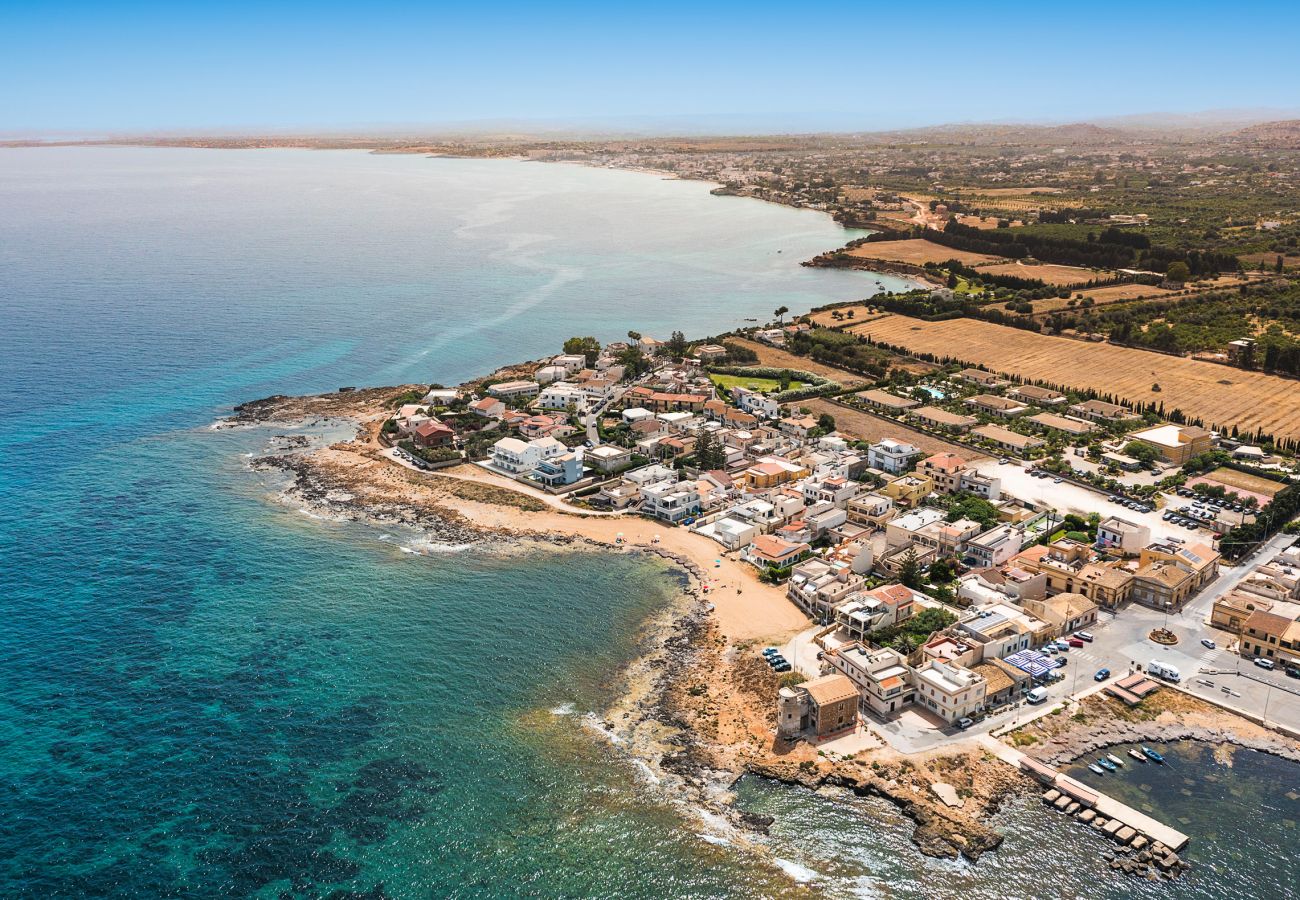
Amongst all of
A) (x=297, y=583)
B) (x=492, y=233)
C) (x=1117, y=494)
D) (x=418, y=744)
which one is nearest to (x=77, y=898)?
(x=418, y=744)

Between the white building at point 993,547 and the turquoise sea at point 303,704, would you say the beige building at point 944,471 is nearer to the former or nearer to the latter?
the white building at point 993,547

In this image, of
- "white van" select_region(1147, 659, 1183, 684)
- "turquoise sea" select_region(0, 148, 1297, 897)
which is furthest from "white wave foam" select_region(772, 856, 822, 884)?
"white van" select_region(1147, 659, 1183, 684)

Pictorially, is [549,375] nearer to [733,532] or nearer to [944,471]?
[733,532]

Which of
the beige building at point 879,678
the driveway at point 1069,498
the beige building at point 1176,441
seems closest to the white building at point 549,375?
the driveway at point 1069,498

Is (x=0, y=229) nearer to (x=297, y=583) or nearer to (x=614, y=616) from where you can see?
(x=297, y=583)

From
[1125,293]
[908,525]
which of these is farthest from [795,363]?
[1125,293]

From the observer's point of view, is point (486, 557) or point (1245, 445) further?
point (1245, 445)

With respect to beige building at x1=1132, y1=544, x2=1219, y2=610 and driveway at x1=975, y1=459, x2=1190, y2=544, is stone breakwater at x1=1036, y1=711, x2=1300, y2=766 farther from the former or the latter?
driveway at x1=975, y1=459, x2=1190, y2=544
